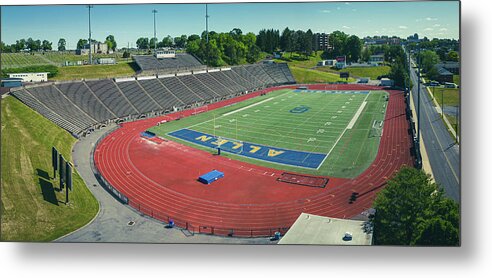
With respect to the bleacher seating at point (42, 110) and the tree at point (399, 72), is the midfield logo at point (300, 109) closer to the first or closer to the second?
the tree at point (399, 72)

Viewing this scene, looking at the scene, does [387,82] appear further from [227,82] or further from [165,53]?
[165,53]

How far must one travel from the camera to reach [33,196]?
1588cm

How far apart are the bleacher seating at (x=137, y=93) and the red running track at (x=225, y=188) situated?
5.24 metres

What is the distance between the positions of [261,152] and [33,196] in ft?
43.1

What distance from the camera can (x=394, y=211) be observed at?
45.7 feet

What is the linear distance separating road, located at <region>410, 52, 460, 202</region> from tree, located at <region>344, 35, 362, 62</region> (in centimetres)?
304

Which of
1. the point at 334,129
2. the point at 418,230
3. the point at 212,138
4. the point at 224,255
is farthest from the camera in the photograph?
the point at 334,129

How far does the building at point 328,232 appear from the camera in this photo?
1397 centimetres

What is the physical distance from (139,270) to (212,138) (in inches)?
568

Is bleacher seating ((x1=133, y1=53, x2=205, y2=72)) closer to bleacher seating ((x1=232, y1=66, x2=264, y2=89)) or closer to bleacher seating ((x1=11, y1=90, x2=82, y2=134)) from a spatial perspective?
bleacher seating ((x1=232, y1=66, x2=264, y2=89))

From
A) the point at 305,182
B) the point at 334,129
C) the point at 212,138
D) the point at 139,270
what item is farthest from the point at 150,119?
the point at 139,270

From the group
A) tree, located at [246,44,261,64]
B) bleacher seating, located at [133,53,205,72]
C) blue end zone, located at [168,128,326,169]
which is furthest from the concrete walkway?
bleacher seating, located at [133,53,205,72]

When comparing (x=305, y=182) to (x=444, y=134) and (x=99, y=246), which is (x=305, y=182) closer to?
(x=444, y=134)

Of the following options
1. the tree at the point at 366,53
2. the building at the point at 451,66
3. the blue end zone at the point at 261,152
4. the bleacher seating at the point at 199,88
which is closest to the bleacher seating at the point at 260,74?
the bleacher seating at the point at 199,88
